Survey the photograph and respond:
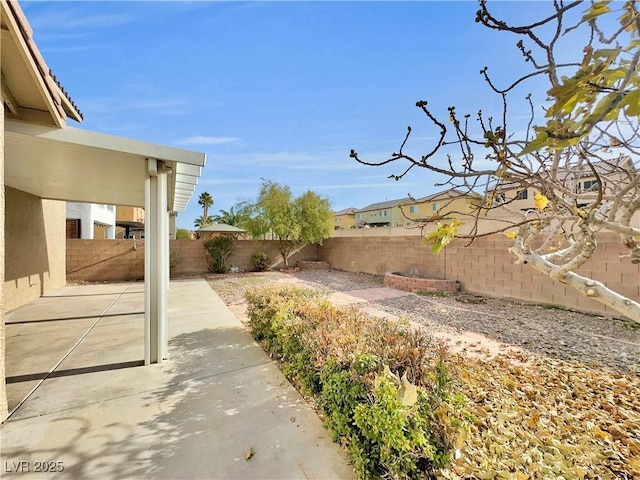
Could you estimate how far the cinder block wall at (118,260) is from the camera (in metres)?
12.2

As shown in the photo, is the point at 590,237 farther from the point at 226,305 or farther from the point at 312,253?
the point at 312,253

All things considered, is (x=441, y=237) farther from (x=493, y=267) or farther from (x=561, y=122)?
(x=493, y=267)

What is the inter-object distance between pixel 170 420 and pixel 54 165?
4.56 metres

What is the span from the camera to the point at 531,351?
182 inches

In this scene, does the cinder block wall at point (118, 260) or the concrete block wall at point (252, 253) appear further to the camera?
the concrete block wall at point (252, 253)

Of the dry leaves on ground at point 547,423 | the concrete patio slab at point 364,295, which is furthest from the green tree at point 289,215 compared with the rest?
the dry leaves on ground at point 547,423

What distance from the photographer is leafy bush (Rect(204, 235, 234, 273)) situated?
593 inches

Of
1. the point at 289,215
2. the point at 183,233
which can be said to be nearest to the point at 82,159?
the point at 289,215

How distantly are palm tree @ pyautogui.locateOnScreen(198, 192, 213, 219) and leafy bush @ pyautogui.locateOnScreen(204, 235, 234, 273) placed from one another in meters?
28.0

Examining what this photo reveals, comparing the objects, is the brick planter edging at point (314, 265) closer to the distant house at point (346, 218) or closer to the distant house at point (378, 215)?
the distant house at point (378, 215)

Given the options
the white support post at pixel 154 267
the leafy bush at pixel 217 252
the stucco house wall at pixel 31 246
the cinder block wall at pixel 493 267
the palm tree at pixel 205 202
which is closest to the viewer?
the white support post at pixel 154 267

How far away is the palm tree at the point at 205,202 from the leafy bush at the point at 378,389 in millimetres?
41031

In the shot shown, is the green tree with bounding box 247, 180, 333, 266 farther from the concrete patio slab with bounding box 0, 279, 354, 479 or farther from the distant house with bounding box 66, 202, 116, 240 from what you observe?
the concrete patio slab with bounding box 0, 279, 354, 479

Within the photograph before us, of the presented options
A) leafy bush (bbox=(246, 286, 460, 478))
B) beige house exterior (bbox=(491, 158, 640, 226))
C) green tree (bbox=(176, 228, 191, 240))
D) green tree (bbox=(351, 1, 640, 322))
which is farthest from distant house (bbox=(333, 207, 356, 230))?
green tree (bbox=(351, 1, 640, 322))
